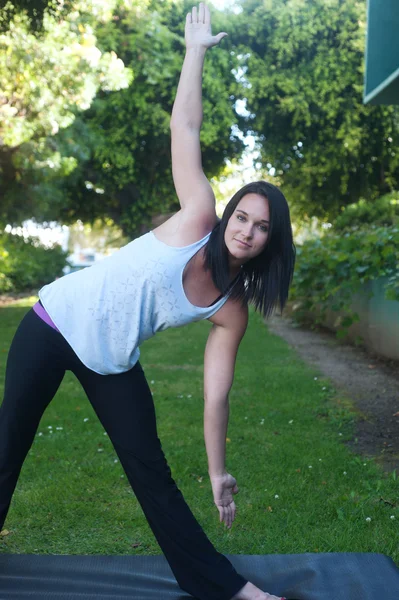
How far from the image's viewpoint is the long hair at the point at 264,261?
2.59 metres

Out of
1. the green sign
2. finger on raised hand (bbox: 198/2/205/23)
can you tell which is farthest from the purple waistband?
the green sign

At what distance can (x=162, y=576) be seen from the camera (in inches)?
126

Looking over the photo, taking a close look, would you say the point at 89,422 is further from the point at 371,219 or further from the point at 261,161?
the point at 261,161

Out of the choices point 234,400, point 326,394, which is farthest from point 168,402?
point 326,394

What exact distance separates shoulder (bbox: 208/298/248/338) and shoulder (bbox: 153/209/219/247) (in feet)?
0.92

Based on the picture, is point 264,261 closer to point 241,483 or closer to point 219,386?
point 219,386

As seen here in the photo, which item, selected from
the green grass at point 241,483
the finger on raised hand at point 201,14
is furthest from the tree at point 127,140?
the finger on raised hand at point 201,14

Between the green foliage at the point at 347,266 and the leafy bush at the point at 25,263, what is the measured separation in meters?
8.53

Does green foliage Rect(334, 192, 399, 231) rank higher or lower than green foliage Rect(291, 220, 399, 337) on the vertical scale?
higher

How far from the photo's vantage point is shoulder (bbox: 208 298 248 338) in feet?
9.07

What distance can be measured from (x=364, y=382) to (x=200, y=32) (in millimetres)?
5082

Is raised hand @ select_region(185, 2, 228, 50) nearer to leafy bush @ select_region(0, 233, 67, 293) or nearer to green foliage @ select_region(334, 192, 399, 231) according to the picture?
green foliage @ select_region(334, 192, 399, 231)

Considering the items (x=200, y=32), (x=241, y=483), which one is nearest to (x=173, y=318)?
(x=200, y=32)

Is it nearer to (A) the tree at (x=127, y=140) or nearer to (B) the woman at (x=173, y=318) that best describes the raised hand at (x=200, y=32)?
(B) the woman at (x=173, y=318)
